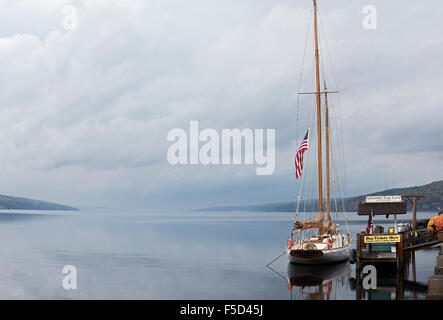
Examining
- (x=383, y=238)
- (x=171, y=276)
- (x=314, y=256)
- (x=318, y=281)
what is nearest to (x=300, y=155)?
(x=314, y=256)

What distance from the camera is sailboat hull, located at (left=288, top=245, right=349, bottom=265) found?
→ 40.4m

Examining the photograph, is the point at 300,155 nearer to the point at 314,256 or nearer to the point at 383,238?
the point at 314,256

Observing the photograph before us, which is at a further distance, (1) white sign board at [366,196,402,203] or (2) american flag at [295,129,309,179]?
(1) white sign board at [366,196,402,203]

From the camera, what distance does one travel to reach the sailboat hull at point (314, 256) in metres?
40.4

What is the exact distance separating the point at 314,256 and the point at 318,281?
496 cm

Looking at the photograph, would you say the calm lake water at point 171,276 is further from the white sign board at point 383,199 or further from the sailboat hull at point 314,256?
the white sign board at point 383,199

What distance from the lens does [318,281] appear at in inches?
1404

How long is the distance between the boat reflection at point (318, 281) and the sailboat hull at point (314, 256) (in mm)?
599

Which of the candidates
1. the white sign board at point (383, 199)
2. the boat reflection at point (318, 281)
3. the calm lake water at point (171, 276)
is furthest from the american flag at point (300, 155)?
the white sign board at point (383, 199)

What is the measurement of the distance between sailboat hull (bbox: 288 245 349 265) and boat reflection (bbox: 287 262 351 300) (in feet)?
1.96

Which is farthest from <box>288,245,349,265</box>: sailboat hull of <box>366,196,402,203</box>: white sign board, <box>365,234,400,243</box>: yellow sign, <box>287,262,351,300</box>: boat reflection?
<box>366,196,402,203</box>: white sign board

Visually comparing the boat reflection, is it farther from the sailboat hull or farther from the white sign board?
the white sign board

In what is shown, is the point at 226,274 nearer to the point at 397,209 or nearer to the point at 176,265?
the point at 176,265
